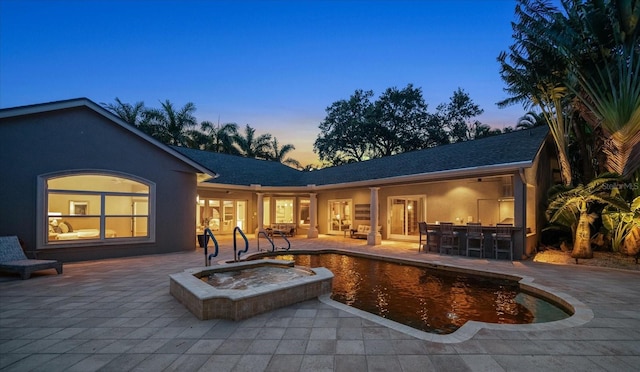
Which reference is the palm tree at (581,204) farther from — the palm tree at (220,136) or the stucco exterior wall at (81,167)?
→ the palm tree at (220,136)

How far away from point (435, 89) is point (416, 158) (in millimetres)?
17399

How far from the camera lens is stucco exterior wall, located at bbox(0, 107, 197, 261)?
307 inches

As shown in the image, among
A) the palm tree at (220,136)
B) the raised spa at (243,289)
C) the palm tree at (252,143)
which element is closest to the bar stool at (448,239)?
the raised spa at (243,289)

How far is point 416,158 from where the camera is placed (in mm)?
14125

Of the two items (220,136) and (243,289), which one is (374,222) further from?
(220,136)

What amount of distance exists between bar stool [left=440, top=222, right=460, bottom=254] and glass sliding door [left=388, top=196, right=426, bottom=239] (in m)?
2.69

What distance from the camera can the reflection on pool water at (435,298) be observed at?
15.2 feet

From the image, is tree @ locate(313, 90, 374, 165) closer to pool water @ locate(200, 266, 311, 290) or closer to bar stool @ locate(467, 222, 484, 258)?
bar stool @ locate(467, 222, 484, 258)

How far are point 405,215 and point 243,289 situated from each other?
10.1m

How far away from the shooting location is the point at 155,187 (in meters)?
9.95

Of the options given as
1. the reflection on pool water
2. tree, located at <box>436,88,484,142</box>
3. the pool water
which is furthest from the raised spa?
tree, located at <box>436,88,484,142</box>

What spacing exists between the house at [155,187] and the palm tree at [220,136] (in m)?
11.9

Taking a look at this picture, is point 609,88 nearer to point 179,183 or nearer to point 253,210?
point 179,183

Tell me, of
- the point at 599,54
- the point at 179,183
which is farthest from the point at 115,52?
the point at 599,54
